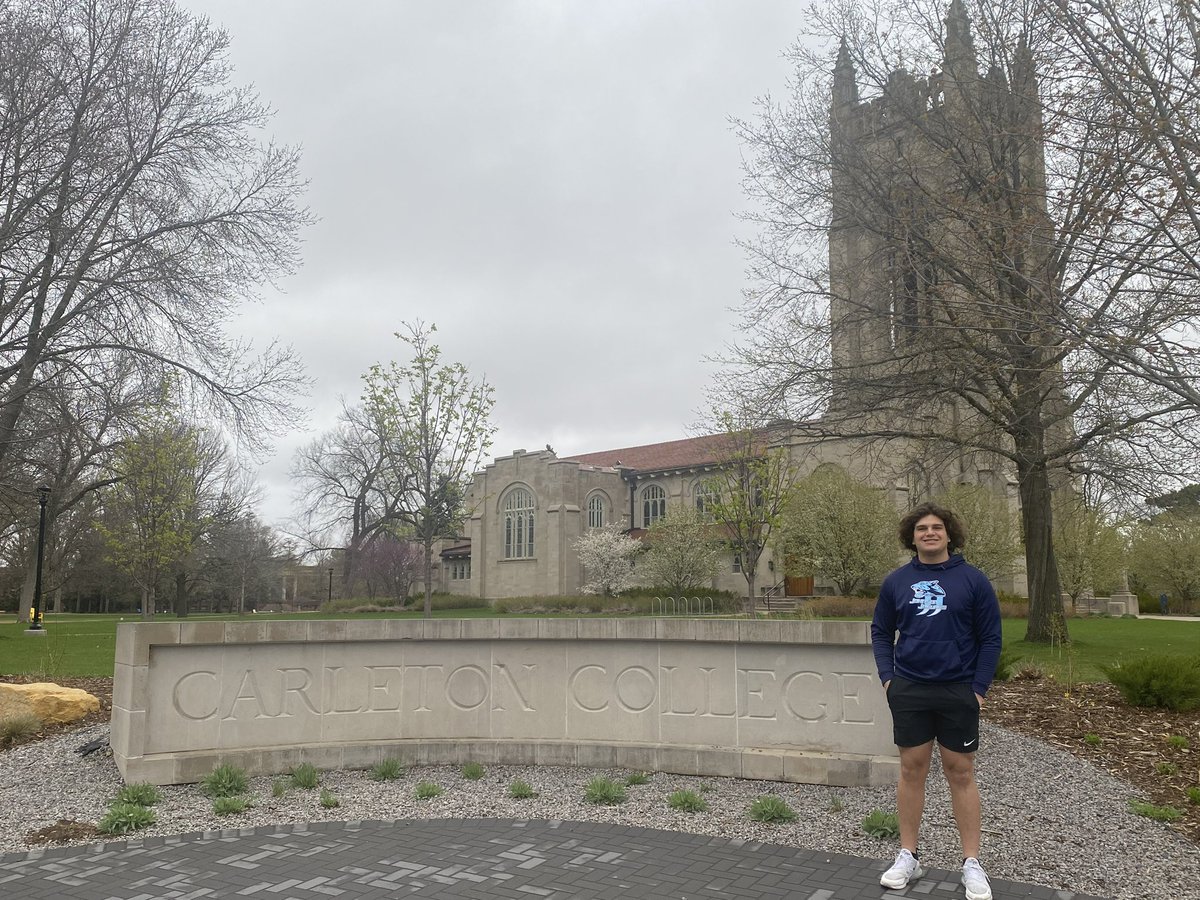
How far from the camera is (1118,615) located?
40.9 meters

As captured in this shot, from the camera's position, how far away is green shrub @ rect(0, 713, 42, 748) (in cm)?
864

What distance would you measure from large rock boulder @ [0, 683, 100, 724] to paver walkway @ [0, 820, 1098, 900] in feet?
14.5

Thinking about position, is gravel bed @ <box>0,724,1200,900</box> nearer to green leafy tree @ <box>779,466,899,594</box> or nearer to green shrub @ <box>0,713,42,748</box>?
green shrub @ <box>0,713,42,748</box>

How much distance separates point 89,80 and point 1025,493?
1880 cm

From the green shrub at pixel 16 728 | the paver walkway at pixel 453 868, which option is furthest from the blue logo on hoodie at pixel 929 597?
the green shrub at pixel 16 728

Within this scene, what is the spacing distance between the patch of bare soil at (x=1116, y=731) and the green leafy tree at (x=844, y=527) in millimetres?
24439

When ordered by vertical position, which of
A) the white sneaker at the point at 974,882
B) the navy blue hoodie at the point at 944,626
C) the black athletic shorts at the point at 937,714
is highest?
the navy blue hoodie at the point at 944,626

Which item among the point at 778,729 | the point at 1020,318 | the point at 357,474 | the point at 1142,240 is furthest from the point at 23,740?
the point at 357,474

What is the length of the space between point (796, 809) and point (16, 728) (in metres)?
7.17

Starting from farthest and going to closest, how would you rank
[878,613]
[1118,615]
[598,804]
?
[1118,615]
[598,804]
[878,613]

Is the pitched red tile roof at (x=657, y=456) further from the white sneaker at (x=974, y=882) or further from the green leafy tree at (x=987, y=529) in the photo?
the white sneaker at (x=974, y=882)

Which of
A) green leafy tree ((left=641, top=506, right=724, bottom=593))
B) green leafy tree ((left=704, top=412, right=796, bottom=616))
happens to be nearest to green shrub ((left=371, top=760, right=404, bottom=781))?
green leafy tree ((left=704, top=412, right=796, bottom=616))

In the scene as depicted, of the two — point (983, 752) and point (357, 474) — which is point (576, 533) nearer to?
point (357, 474)

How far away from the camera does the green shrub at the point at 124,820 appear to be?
19.5ft
